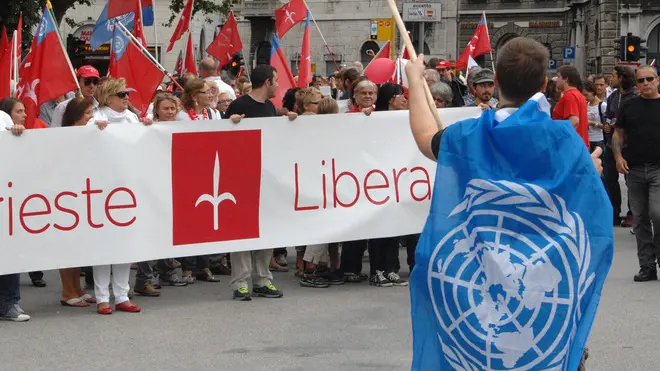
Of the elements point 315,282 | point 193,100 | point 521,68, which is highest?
point 521,68

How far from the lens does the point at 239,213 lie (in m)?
10.1

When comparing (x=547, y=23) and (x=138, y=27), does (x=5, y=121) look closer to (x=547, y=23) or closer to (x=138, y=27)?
(x=138, y=27)

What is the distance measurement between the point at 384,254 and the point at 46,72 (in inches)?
136

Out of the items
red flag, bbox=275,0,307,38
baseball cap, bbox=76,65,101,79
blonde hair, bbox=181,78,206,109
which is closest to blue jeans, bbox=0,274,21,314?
blonde hair, bbox=181,78,206,109

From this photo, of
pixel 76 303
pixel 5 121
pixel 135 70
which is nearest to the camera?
pixel 5 121

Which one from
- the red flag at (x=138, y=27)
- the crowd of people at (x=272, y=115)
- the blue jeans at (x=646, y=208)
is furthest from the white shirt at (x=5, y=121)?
the blue jeans at (x=646, y=208)

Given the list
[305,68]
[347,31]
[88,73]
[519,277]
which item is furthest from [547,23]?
[519,277]

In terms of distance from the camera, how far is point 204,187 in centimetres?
991

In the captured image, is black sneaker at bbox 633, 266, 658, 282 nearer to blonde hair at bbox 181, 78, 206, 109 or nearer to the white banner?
the white banner

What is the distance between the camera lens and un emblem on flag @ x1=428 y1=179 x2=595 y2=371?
446 cm

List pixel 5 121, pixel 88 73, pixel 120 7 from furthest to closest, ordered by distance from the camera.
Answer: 1. pixel 120 7
2. pixel 88 73
3. pixel 5 121

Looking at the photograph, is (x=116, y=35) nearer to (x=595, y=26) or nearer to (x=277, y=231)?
(x=277, y=231)

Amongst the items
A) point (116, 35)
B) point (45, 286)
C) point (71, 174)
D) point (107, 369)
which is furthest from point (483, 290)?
point (116, 35)

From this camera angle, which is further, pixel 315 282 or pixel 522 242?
pixel 315 282
